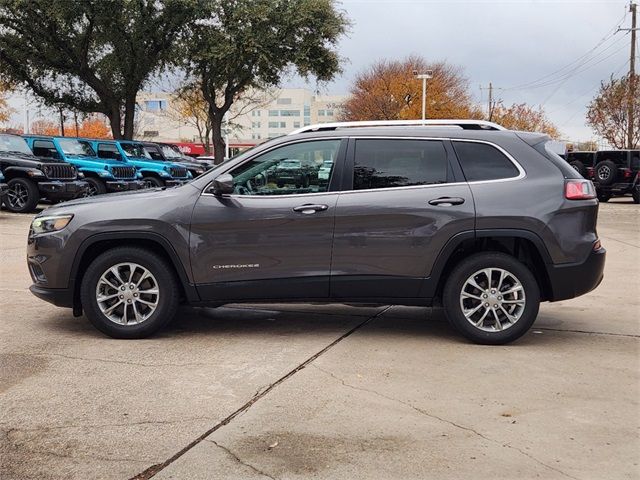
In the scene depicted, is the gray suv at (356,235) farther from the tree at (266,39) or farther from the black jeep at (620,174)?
the tree at (266,39)

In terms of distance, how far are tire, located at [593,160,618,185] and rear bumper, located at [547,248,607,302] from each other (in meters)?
21.4

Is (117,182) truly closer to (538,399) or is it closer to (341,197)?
(341,197)

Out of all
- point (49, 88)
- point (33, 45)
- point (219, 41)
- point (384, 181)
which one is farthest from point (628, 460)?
point (49, 88)

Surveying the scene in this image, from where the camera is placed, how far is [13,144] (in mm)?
17391

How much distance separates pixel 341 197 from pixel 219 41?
24028mm

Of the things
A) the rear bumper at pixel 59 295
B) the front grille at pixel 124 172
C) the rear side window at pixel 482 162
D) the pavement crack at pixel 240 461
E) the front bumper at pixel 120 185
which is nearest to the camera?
the pavement crack at pixel 240 461

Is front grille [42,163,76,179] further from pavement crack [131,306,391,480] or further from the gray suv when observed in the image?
pavement crack [131,306,391,480]

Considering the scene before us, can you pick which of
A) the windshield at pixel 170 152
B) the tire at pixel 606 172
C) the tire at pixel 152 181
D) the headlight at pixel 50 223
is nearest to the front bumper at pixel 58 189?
the tire at pixel 152 181

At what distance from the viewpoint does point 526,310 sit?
18.1 ft

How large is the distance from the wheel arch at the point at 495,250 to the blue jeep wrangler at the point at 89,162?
584 inches

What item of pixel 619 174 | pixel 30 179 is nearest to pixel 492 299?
pixel 30 179

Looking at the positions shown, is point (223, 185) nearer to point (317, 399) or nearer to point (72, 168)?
point (317, 399)

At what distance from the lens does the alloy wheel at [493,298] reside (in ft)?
18.2

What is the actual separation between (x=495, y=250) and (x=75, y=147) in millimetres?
16818
